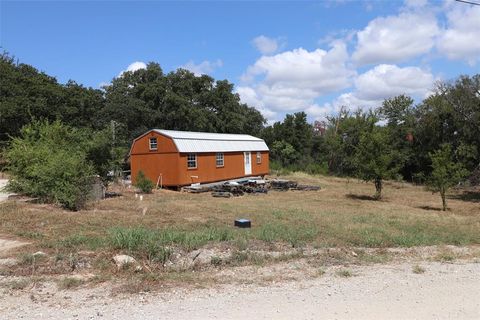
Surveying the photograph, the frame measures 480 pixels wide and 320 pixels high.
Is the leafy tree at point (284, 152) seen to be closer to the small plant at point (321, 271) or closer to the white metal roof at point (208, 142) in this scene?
the white metal roof at point (208, 142)

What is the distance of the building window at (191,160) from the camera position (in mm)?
27609

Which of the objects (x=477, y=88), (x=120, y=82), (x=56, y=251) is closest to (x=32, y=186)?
(x=56, y=251)

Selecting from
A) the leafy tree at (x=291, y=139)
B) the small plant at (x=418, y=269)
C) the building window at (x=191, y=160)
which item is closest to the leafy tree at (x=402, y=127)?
the leafy tree at (x=291, y=139)

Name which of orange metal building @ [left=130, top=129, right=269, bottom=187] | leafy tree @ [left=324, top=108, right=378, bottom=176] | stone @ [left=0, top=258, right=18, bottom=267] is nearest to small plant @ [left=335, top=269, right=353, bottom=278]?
stone @ [left=0, top=258, right=18, bottom=267]

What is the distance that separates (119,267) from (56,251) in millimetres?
1628

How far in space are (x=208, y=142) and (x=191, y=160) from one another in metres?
2.74

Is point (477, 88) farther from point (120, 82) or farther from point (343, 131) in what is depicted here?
point (120, 82)

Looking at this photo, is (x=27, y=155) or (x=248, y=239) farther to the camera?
(x=27, y=155)

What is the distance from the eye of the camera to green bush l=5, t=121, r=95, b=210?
46.5ft

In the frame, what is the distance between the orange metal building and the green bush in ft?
27.4

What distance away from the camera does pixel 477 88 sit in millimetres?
30172

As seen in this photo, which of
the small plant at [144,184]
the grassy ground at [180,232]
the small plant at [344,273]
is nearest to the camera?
Answer: the small plant at [344,273]

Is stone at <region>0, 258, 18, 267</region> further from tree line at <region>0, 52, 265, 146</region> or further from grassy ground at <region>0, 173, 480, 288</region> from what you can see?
tree line at <region>0, 52, 265, 146</region>

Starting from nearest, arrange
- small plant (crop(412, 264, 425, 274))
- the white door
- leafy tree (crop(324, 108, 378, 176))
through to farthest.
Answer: small plant (crop(412, 264, 425, 274)) → the white door → leafy tree (crop(324, 108, 378, 176))
